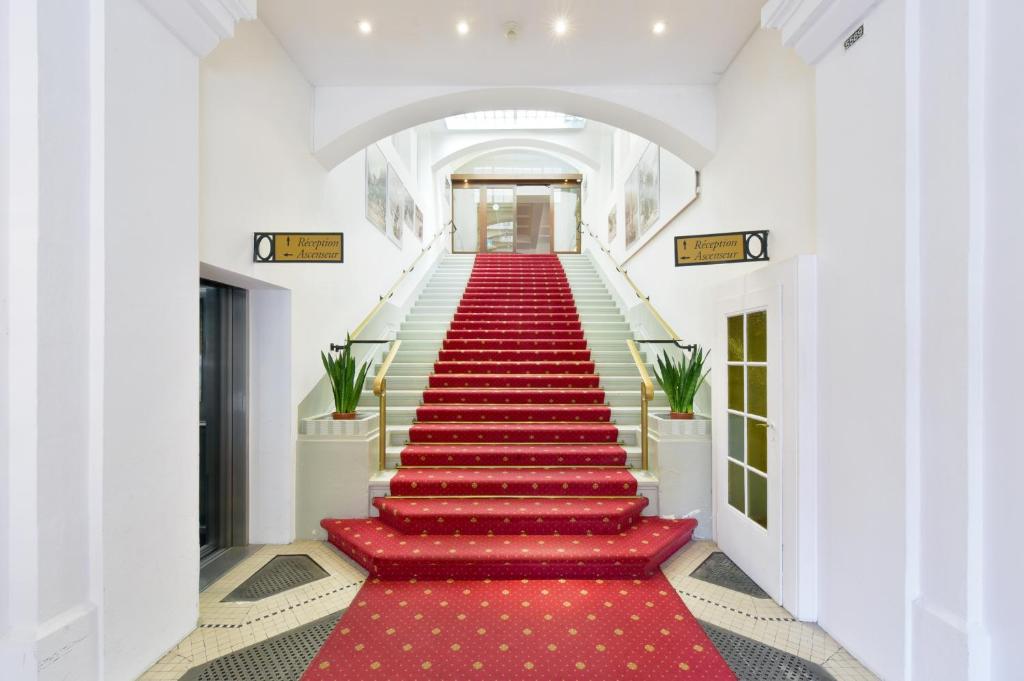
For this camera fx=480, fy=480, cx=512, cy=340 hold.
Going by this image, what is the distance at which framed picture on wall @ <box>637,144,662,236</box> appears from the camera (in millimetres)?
5797

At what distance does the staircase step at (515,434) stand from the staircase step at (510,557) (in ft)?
3.70

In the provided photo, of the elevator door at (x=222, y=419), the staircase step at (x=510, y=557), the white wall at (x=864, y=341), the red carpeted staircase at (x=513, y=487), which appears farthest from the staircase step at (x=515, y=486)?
the white wall at (x=864, y=341)

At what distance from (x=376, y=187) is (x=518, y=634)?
5.22 meters

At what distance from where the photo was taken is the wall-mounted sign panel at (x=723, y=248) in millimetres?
3128

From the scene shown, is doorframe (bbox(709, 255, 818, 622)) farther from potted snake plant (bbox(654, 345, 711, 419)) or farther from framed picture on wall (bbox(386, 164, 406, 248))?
framed picture on wall (bbox(386, 164, 406, 248))

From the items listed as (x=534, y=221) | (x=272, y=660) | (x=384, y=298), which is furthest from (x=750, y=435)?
(x=534, y=221)

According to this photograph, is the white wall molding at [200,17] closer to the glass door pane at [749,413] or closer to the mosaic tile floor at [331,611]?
the mosaic tile floor at [331,611]

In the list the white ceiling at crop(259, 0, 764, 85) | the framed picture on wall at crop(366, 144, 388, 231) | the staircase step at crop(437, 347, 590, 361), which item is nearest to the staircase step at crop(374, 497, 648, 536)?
the staircase step at crop(437, 347, 590, 361)

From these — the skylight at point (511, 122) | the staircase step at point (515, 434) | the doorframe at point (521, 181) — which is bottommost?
the staircase step at point (515, 434)

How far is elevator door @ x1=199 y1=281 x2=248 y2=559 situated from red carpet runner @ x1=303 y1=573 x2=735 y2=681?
4.27 ft

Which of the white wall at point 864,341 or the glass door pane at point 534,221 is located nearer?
the white wall at point 864,341

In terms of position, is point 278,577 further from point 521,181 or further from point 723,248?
point 521,181

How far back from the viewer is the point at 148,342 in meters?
2.16

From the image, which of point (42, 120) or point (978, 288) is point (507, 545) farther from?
point (42, 120)
